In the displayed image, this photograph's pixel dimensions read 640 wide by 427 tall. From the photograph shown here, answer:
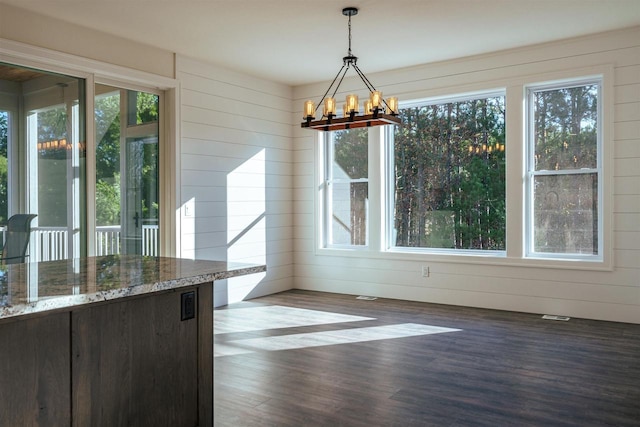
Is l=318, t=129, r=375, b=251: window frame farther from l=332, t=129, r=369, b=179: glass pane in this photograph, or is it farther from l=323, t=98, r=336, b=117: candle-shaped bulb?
l=323, t=98, r=336, b=117: candle-shaped bulb

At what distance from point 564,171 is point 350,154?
2.61 m

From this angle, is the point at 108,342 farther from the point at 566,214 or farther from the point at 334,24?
the point at 566,214

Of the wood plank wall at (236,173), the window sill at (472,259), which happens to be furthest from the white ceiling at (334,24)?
the window sill at (472,259)

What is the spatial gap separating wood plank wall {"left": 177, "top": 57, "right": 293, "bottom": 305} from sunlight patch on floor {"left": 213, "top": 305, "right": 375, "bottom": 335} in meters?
0.53

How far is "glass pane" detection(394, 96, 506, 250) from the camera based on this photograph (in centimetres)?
581

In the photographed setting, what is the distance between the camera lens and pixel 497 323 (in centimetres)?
504

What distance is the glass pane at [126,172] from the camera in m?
4.96

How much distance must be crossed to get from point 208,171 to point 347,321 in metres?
2.32

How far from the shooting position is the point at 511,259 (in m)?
5.55

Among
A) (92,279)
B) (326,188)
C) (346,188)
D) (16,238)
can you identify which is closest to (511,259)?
(346,188)

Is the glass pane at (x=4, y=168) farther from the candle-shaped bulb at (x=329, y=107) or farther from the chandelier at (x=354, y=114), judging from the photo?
the candle-shaped bulb at (x=329, y=107)

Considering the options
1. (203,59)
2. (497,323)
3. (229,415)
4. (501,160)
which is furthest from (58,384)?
(501,160)

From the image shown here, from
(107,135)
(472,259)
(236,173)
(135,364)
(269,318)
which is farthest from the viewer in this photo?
(236,173)

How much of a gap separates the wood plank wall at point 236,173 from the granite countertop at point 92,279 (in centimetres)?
309
